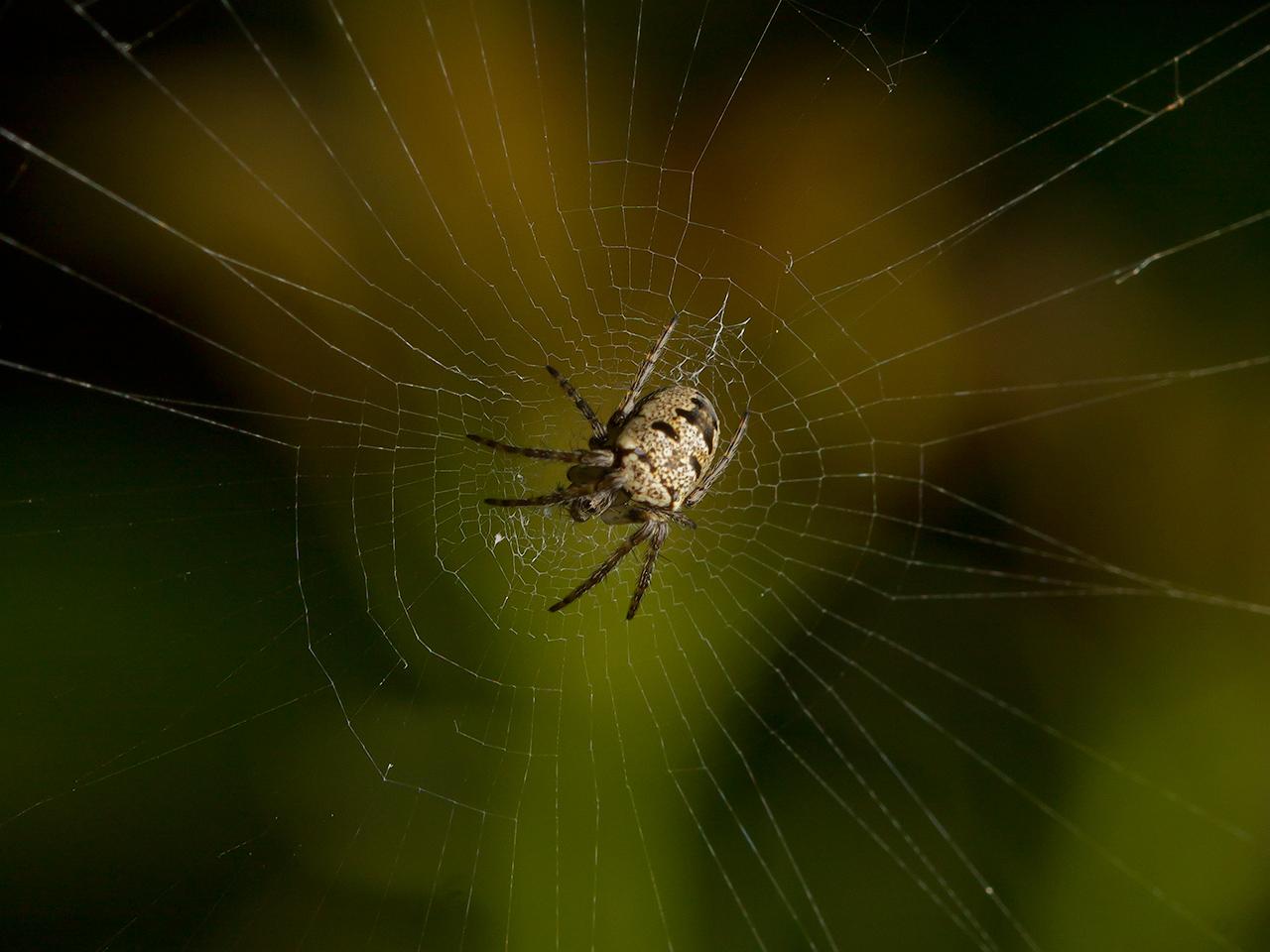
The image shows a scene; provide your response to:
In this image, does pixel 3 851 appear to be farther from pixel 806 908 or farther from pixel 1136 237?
pixel 1136 237

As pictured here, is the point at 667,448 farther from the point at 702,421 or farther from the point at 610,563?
the point at 610,563

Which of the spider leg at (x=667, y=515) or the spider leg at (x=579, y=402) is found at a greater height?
the spider leg at (x=579, y=402)

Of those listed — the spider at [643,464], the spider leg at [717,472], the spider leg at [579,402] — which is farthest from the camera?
the spider leg at [717,472]

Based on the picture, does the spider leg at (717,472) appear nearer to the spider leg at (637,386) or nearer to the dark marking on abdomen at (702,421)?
the dark marking on abdomen at (702,421)

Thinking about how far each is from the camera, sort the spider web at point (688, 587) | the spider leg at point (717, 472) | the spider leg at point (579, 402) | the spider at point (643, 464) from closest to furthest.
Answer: the spider web at point (688, 587), the spider leg at point (579, 402), the spider at point (643, 464), the spider leg at point (717, 472)

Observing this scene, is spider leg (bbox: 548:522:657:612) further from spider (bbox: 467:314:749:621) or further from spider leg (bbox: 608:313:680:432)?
spider leg (bbox: 608:313:680:432)

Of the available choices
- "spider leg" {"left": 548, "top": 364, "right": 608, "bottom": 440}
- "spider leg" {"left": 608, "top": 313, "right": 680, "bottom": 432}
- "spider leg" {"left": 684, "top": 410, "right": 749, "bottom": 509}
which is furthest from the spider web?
"spider leg" {"left": 684, "top": 410, "right": 749, "bottom": 509}

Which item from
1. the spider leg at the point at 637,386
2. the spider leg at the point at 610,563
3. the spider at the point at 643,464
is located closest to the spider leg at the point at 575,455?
the spider at the point at 643,464
